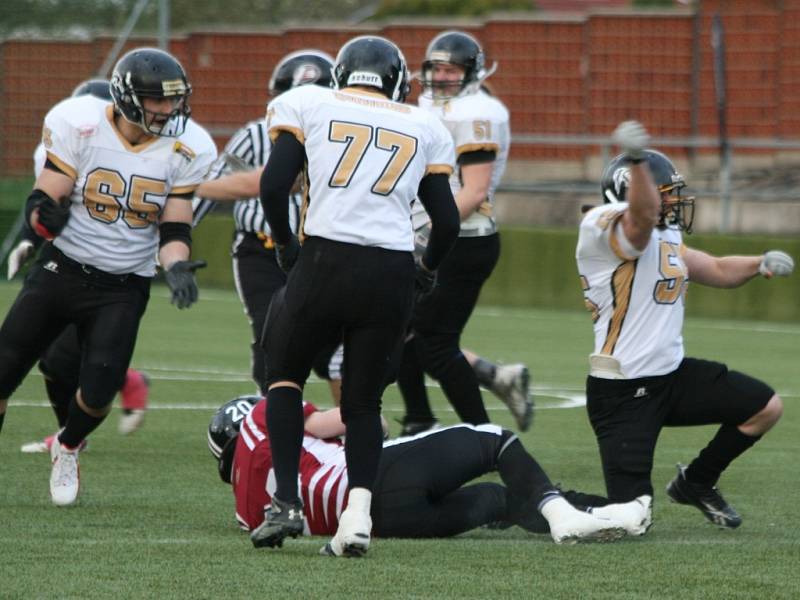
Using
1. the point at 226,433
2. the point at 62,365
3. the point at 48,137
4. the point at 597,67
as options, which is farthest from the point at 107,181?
the point at 597,67

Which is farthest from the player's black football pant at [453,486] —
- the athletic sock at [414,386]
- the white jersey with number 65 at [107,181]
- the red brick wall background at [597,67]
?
the red brick wall background at [597,67]

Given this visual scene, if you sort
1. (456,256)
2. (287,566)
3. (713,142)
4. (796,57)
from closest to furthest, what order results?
(287,566) → (456,256) → (713,142) → (796,57)

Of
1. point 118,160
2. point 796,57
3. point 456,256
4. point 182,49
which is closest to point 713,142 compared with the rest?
point 796,57

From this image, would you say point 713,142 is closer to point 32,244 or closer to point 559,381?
point 559,381

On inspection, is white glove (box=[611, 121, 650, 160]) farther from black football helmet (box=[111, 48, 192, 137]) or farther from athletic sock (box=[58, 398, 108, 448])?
athletic sock (box=[58, 398, 108, 448])

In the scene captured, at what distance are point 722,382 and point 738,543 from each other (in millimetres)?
648

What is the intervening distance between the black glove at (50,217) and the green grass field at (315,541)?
3.54 ft

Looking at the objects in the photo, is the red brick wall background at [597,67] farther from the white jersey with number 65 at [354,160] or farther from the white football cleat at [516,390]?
the white jersey with number 65 at [354,160]

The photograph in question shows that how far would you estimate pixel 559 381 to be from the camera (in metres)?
12.1

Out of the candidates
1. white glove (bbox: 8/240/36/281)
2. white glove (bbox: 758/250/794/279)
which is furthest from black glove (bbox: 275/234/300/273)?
white glove (bbox: 758/250/794/279)

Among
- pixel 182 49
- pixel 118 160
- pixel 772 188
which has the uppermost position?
pixel 118 160

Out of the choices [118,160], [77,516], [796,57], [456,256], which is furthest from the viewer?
[796,57]

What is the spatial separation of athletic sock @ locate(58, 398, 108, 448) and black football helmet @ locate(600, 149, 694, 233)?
2288 mm

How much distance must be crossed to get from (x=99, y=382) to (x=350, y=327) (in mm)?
1595
